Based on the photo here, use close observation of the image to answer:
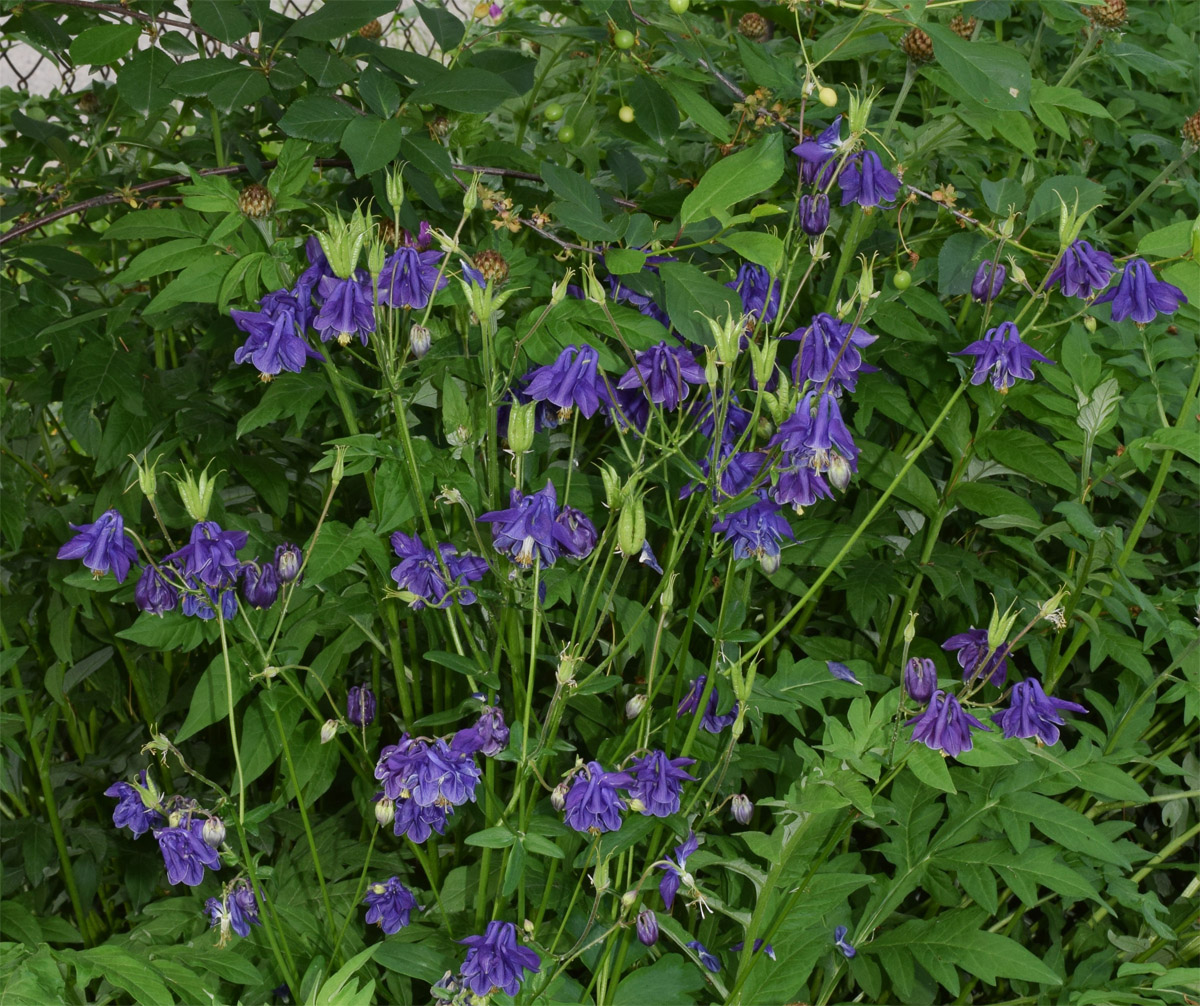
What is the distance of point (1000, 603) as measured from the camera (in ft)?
5.25

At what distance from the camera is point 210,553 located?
117cm

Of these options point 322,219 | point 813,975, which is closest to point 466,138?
point 322,219

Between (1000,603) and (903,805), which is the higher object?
(1000,603)

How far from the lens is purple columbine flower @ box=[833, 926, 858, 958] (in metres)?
1.43

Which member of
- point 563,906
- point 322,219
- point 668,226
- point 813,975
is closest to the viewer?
point 668,226

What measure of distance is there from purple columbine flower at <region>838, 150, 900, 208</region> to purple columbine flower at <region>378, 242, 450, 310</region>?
443mm

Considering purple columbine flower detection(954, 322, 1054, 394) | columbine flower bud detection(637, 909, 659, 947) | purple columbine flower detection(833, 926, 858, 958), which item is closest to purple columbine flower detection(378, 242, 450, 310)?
purple columbine flower detection(954, 322, 1054, 394)

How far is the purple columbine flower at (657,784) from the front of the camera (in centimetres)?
115

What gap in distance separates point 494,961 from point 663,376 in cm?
62

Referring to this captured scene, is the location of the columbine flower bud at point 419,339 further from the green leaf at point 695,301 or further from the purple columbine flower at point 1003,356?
the purple columbine flower at point 1003,356

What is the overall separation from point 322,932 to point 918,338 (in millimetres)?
1083

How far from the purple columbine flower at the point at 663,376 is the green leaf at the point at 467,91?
35 cm

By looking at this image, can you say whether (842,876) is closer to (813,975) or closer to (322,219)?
(813,975)

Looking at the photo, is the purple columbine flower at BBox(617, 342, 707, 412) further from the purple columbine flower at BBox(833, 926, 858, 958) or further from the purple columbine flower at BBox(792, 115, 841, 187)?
the purple columbine flower at BBox(833, 926, 858, 958)
